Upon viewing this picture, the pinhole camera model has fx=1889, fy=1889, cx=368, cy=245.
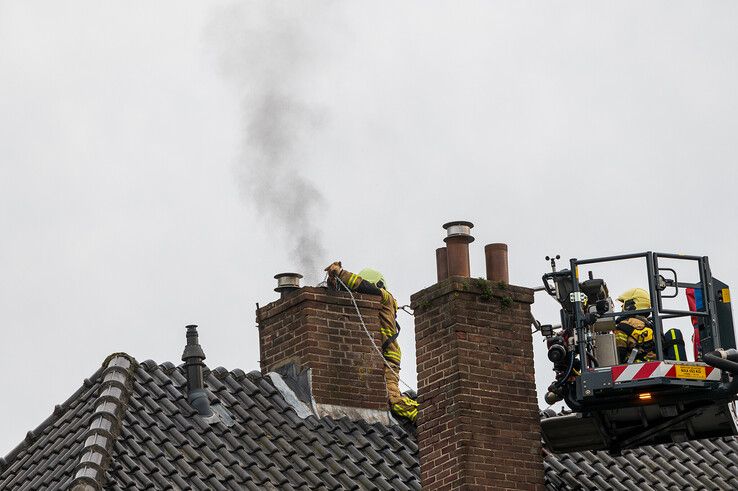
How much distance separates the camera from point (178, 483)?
1727cm

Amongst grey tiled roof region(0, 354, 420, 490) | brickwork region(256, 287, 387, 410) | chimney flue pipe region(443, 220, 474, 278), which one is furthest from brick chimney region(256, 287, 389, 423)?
chimney flue pipe region(443, 220, 474, 278)

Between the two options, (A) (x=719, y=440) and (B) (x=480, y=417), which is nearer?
(B) (x=480, y=417)

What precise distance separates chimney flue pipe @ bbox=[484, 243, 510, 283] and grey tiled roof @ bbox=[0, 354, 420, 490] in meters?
1.99

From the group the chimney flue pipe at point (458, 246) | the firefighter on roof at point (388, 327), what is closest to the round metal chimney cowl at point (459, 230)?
the chimney flue pipe at point (458, 246)

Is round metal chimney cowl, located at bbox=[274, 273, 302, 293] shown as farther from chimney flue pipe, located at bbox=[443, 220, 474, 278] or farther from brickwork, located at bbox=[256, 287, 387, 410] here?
chimney flue pipe, located at bbox=[443, 220, 474, 278]

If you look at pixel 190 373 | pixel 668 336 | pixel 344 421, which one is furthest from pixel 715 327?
pixel 190 373

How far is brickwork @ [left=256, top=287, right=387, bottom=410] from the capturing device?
20.4 metres

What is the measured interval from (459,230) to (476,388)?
1.77 meters

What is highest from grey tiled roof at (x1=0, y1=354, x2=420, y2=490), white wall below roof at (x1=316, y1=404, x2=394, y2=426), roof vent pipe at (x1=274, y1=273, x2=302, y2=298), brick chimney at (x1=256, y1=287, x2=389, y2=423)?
roof vent pipe at (x1=274, y1=273, x2=302, y2=298)

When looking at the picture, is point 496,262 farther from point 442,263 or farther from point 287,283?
point 287,283

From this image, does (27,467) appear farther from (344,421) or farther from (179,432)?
(344,421)

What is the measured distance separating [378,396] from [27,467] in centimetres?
418

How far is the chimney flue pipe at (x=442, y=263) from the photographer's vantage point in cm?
1942

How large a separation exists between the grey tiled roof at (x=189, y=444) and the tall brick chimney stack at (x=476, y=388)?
0.73 m
